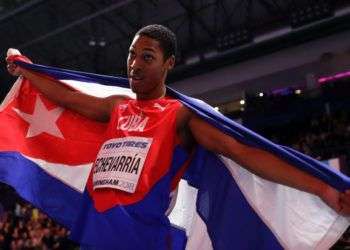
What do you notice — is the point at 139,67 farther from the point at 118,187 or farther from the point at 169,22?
the point at 169,22

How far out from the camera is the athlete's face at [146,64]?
1.99 m

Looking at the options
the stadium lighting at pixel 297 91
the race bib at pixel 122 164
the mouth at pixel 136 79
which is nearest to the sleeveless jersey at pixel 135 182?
the race bib at pixel 122 164

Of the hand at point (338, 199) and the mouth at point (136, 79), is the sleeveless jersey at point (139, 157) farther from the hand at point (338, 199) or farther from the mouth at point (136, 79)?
the hand at point (338, 199)

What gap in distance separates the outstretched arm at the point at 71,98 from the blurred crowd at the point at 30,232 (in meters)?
5.68

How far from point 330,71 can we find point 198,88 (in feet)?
10.8

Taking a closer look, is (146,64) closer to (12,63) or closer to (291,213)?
(291,213)

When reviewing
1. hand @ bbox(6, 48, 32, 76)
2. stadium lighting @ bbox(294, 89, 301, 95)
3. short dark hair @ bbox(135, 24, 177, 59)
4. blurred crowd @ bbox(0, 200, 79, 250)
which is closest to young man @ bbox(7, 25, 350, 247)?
short dark hair @ bbox(135, 24, 177, 59)

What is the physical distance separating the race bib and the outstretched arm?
31cm

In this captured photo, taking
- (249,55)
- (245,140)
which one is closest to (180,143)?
(245,140)

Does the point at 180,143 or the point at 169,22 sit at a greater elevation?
the point at 169,22

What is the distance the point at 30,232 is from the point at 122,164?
920cm

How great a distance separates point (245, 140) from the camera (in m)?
1.89

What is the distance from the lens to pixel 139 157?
6.34 ft

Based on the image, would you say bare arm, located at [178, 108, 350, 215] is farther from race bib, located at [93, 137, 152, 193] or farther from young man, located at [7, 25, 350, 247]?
race bib, located at [93, 137, 152, 193]
